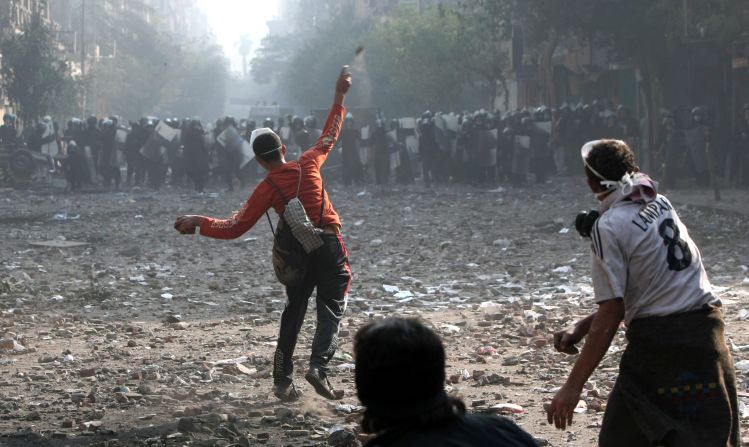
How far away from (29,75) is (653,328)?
37.5m

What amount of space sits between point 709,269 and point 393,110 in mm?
41071

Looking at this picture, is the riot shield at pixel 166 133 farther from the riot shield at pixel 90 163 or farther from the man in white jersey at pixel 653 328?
the man in white jersey at pixel 653 328

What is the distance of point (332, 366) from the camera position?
748cm

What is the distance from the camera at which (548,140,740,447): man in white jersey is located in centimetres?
360

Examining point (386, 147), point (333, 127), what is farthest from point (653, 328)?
point (386, 147)

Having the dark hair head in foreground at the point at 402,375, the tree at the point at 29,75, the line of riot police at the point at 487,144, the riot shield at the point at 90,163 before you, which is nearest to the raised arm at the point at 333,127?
the dark hair head in foreground at the point at 402,375

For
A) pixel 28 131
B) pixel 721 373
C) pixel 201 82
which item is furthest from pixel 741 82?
pixel 201 82

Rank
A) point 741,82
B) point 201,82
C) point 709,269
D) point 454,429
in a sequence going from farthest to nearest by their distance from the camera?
point 201,82, point 741,82, point 709,269, point 454,429

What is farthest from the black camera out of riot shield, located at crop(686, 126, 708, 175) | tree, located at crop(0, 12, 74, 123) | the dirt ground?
tree, located at crop(0, 12, 74, 123)

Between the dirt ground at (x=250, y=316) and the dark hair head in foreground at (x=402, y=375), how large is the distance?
3.26m

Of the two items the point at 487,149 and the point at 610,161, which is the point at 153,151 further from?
the point at 610,161

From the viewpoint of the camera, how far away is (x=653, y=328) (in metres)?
3.68

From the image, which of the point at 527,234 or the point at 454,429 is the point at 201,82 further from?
→ the point at 454,429

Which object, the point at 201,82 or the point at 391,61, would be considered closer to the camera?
the point at 391,61
